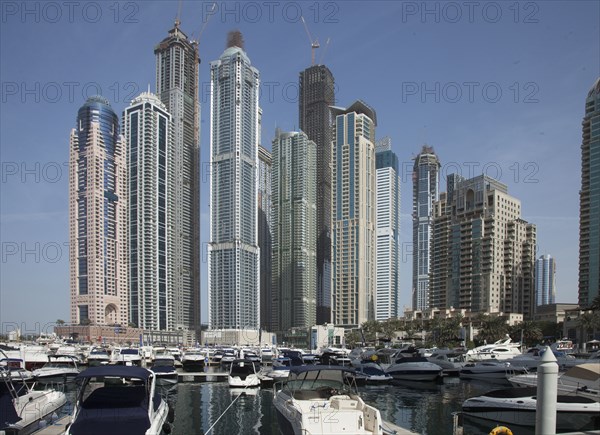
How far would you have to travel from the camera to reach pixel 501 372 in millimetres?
46469

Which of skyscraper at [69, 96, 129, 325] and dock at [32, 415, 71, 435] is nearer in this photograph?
dock at [32, 415, 71, 435]

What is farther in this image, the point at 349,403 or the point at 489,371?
the point at 489,371

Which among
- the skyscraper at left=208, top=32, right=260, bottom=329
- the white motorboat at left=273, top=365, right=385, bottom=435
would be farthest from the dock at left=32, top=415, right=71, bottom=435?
the skyscraper at left=208, top=32, right=260, bottom=329

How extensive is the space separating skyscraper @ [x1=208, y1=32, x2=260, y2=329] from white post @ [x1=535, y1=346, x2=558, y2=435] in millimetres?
181524

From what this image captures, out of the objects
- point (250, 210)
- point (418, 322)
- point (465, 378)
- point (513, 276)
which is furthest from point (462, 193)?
point (465, 378)

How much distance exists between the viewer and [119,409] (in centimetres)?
1662

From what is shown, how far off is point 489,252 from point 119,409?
131 meters

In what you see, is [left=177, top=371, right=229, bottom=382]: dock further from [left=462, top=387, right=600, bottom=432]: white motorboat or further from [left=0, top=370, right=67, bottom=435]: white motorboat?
[left=462, top=387, right=600, bottom=432]: white motorboat

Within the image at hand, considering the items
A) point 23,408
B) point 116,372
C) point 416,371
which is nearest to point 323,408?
point 116,372

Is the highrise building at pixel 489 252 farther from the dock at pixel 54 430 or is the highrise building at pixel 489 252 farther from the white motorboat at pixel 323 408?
the dock at pixel 54 430

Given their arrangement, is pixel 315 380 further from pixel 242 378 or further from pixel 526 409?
pixel 242 378

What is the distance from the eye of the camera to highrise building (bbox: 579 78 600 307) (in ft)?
385

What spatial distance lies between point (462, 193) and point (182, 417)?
Result: 13070 cm

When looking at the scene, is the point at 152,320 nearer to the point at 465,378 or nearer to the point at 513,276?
the point at 513,276
